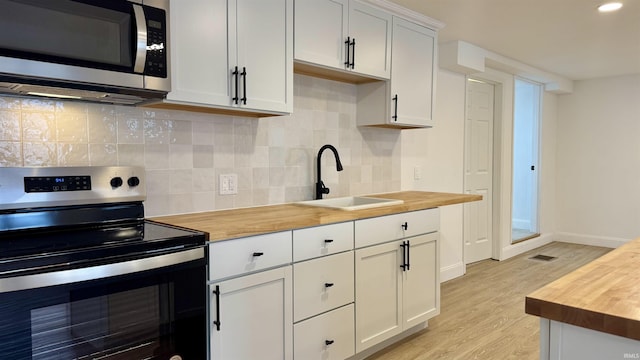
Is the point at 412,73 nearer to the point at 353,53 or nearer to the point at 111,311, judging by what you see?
the point at 353,53

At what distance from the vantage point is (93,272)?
1329 mm

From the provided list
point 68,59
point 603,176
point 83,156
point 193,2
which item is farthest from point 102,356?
point 603,176

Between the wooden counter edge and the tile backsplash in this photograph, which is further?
the tile backsplash

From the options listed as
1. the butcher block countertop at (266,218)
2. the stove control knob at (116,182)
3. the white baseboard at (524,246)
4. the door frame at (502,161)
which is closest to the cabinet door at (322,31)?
the butcher block countertop at (266,218)

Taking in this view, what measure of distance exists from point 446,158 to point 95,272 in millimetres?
3499

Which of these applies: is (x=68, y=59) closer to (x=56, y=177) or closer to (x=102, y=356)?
(x=56, y=177)

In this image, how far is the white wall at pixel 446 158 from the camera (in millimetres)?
3822

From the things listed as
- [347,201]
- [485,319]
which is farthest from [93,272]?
[485,319]

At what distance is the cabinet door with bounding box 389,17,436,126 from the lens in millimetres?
2963

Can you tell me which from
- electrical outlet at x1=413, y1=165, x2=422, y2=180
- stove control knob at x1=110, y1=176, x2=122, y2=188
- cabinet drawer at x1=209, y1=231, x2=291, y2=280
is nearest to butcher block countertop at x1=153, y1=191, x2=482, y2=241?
cabinet drawer at x1=209, y1=231, x2=291, y2=280

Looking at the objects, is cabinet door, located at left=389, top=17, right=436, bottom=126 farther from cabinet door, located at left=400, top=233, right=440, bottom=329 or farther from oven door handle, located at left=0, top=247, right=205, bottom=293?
oven door handle, located at left=0, top=247, right=205, bottom=293

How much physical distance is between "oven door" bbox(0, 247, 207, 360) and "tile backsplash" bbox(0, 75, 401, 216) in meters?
0.64

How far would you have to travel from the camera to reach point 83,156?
1872 mm

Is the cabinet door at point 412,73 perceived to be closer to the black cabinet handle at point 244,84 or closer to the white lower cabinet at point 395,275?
the white lower cabinet at point 395,275
